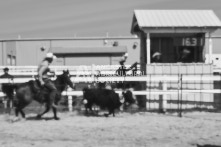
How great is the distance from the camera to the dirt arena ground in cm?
709

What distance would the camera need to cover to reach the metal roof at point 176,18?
41.0 ft

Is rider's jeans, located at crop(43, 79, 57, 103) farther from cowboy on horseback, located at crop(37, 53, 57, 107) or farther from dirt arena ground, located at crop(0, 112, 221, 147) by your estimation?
dirt arena ground, located at crop(0, 112, 221, 147)

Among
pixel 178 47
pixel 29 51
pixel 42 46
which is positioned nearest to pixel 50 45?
pixel 42 46

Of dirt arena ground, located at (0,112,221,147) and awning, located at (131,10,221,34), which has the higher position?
awning, located at (131,10,221,34)

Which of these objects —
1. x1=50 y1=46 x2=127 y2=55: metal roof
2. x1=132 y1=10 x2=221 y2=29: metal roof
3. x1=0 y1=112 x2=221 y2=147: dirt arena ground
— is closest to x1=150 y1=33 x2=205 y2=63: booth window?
x1=132 y1=10 x2=221 y2=29: metal roof

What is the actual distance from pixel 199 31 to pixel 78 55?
19622mm

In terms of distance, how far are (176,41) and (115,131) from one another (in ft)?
19.9

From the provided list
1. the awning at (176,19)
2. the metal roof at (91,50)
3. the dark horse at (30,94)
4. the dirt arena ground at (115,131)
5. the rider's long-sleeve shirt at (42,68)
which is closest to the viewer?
the dirt arena ground at (115,131)

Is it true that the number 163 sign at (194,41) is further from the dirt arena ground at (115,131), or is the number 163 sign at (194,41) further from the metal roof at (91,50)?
the metal roof at (91,50)

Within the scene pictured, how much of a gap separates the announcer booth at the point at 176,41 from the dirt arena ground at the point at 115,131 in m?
1.98

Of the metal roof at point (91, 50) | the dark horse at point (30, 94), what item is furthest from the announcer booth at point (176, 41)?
the metal roof at point (91, 50)

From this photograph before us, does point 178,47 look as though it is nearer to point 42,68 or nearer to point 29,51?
point 42,68

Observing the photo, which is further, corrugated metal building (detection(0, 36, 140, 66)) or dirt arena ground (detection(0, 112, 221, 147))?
corrugated metal building (detection(0, 36, 140, 66))

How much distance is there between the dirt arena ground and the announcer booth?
1984 millimetres
